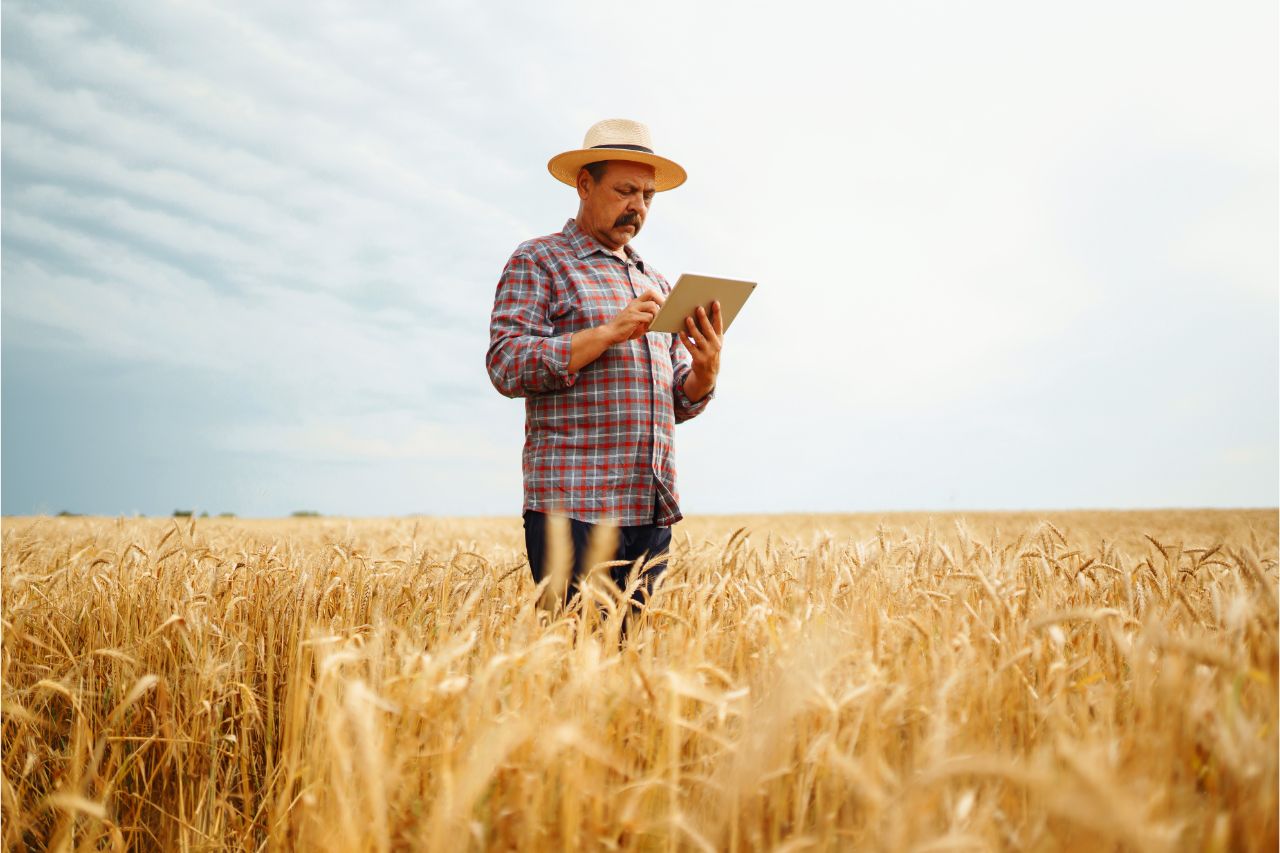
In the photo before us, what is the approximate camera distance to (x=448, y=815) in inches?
56.8

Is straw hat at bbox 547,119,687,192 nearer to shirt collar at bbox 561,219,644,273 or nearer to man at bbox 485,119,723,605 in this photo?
man at bbox 485,119,723,605

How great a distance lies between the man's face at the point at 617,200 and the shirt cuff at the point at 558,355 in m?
0.79

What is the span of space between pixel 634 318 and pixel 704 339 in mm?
413

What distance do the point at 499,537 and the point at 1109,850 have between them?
36.9ft

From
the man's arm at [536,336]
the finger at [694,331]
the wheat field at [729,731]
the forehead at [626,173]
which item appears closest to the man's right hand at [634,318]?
the man's arm at [536,336]

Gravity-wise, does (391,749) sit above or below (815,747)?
below

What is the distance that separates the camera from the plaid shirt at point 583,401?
379cm

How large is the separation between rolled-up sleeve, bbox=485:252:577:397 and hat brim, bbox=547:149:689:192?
588 mm

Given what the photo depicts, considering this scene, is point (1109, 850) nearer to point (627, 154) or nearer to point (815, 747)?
point (815, 747)

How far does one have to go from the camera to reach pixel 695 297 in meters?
3.50

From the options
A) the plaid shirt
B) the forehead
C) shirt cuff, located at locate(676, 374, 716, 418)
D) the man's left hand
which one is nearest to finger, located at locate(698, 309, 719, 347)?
the man's left hand

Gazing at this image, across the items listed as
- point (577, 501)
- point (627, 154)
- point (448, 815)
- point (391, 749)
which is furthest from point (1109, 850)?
point (627, 154)

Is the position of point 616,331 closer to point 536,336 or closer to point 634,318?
point 634,318

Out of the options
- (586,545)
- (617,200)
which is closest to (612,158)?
(617,200)
